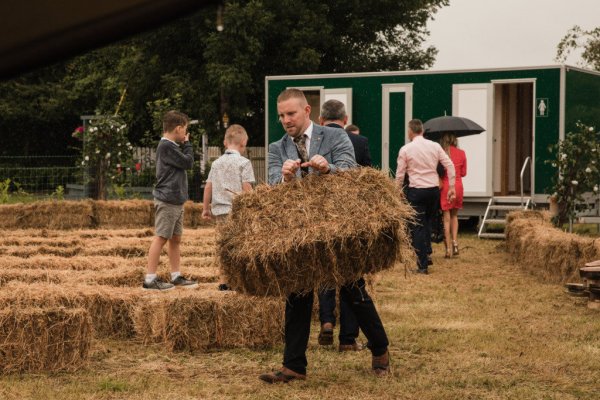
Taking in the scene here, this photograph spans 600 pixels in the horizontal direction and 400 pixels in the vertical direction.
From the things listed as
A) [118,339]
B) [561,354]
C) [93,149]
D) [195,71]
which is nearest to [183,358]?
[118,339]

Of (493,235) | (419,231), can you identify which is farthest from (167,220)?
(493,235)

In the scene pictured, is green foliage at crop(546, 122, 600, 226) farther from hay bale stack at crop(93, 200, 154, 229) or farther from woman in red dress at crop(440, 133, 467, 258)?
hay bale stack at crop(93, 200, 154, 229)

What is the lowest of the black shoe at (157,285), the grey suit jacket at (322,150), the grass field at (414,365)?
the grass field at (414,365)

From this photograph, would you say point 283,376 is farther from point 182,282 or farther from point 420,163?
point 420,163

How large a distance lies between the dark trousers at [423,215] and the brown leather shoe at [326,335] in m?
4.81

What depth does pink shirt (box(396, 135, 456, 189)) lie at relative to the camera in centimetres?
1188

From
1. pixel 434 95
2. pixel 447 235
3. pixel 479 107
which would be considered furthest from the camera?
pixel 434 95

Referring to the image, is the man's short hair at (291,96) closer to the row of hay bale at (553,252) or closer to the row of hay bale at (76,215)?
the row of hay bale at (553,252)

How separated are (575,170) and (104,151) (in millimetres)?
11298

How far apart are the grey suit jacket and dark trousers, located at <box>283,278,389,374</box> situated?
76 centimetres

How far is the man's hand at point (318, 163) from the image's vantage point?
554 cm

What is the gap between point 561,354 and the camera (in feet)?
21.8

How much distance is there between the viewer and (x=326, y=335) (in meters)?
7.02

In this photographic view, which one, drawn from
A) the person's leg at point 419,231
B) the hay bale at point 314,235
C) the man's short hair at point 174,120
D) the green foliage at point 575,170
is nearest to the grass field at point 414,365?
the hay bale at point 314,235
